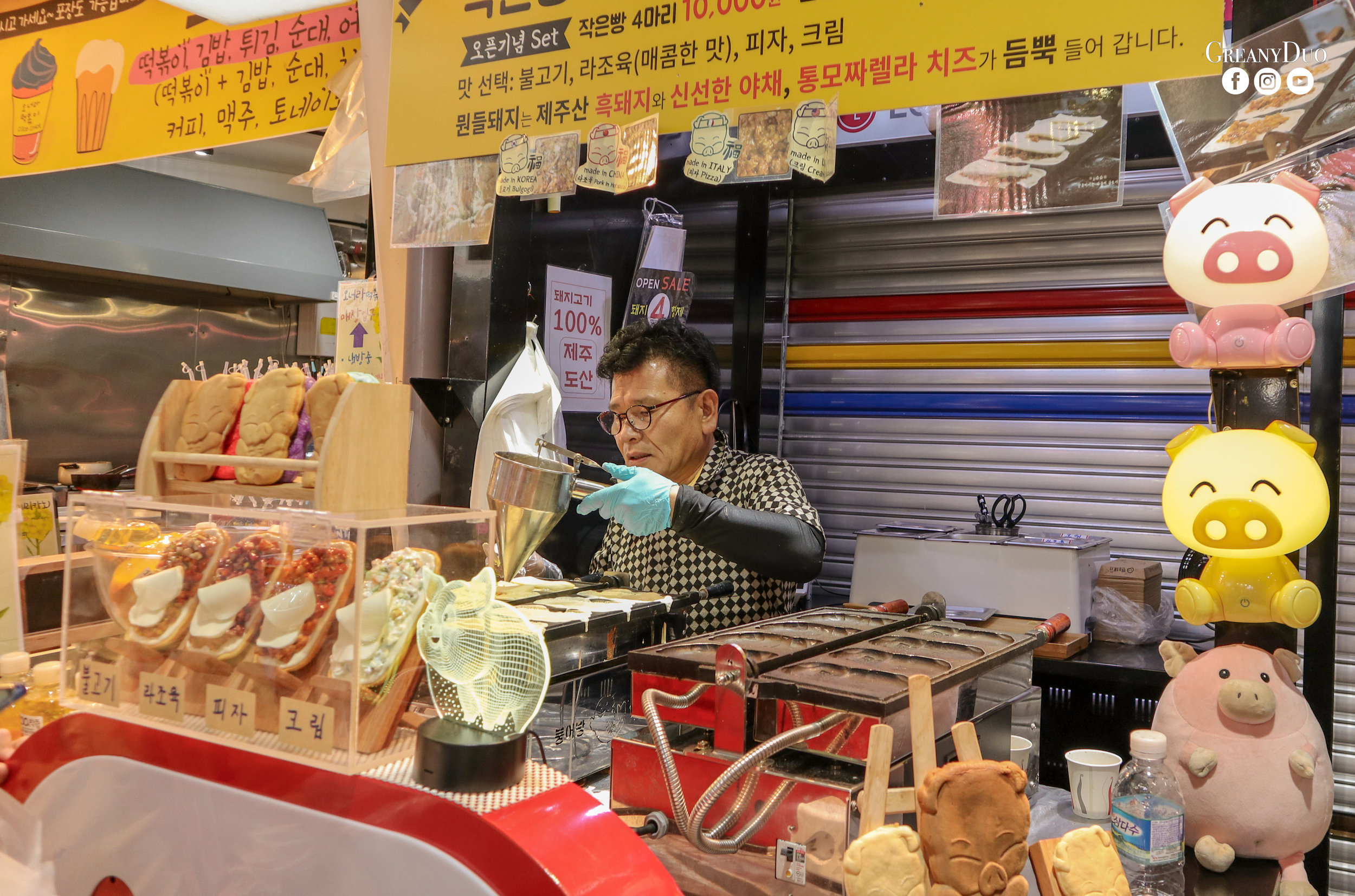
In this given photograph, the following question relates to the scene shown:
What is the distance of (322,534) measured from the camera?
58.8 inches

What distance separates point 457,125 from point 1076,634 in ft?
8.56

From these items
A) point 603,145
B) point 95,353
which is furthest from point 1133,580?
point 95,353

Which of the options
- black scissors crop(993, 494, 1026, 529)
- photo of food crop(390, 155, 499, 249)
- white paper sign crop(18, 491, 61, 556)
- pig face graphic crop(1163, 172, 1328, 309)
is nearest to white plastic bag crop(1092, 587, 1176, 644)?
black scissors crop(993, 494, 1026, 529)

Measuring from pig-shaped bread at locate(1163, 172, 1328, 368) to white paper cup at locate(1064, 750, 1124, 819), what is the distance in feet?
2.85

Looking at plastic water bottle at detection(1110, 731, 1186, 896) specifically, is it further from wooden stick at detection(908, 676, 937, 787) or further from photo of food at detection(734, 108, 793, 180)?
photo of food at detection(734, 108, 793, 180)

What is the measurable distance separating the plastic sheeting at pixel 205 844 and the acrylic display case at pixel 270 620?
0.09 meters

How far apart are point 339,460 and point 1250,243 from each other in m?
1.67

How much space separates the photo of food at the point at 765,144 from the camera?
2.10 m

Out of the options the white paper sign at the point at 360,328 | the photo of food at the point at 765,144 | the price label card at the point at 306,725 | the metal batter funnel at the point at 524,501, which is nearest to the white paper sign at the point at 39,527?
the white paper sign at the point at 360,328

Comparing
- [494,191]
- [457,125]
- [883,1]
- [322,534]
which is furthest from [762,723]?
[457,125]

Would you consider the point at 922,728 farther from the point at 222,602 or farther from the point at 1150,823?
the point at 222,602

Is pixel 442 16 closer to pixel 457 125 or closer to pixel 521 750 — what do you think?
pixel 457 125

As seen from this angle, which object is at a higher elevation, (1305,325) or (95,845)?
(1305,325)

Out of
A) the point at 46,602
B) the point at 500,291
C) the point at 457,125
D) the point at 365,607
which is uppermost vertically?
the point at 457,125
